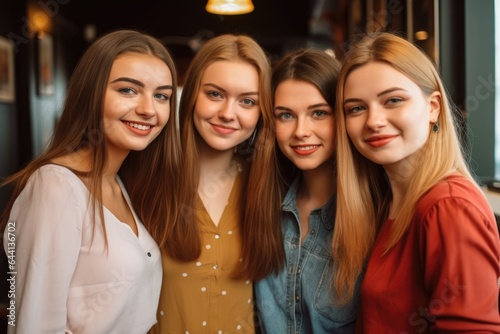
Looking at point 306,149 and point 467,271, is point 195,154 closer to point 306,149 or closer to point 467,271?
point 306,149

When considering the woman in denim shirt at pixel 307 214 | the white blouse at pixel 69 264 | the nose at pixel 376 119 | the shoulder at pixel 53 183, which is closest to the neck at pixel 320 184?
the woman in denim shirt at pixel 307 214

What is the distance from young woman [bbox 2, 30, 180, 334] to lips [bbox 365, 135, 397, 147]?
694 millimetres

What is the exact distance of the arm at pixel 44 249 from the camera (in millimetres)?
1258

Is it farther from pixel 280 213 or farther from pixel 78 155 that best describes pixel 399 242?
pixel 78 155

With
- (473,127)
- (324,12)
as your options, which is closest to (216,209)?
(473,127)

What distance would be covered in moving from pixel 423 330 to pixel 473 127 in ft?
3.91

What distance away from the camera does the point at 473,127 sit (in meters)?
2.10

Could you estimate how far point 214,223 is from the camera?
177cm

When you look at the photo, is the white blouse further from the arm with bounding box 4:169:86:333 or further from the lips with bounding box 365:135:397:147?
the lips with bounding box 365:135:397:147

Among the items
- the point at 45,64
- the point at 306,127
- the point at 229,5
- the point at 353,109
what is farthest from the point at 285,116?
the point at 45,64

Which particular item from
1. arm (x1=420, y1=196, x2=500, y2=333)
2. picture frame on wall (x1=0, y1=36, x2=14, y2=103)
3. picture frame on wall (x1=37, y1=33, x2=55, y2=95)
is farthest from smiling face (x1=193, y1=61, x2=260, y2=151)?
picture frame on wall (x1=37, y1=33, x2=55, y2=95)

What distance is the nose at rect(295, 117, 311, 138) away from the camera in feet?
5.28

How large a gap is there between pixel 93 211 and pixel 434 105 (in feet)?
3.48

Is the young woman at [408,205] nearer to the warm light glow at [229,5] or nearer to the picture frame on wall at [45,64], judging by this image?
the warm light glow at [229,5]
